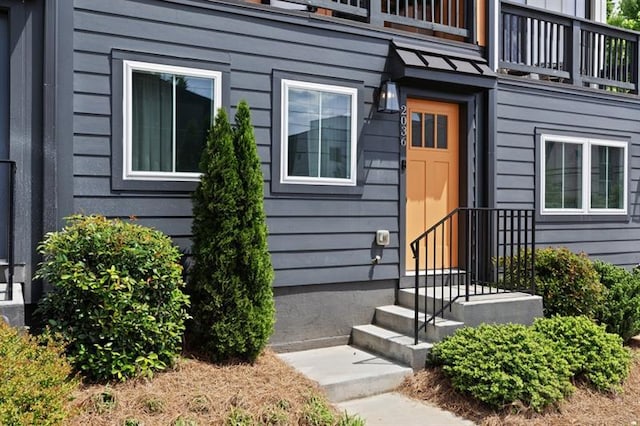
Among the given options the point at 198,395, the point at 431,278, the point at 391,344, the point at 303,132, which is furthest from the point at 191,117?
the point at 431,278

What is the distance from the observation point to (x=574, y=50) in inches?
305

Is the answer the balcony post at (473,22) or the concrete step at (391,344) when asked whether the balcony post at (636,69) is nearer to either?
the balcony post at (473,22)

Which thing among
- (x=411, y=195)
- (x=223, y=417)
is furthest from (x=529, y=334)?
(x=223, y=417)

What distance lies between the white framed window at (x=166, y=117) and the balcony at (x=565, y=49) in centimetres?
409

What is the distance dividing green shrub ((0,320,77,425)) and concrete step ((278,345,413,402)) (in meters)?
2.12

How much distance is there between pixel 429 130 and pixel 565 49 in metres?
2.91

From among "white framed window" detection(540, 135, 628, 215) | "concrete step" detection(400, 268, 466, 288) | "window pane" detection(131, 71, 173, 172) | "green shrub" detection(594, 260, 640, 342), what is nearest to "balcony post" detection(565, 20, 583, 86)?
"white framed window" detection(540, 135, 628, 215)

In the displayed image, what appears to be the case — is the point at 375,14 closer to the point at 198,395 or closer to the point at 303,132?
the point at 303,132

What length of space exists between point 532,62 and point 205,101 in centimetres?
483

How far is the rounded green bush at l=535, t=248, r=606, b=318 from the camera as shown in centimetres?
607

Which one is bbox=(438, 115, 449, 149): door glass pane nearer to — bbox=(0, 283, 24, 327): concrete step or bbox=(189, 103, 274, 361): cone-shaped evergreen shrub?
bbox=(189, 103, 274, 361): cone-shaped evergreen shrub

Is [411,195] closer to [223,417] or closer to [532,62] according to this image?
[532,62]

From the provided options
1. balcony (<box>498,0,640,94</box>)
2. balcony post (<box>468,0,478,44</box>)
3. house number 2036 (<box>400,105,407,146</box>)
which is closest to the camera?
house number 2036 (<box>400,105,407,146</box>)

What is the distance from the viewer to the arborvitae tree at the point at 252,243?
14.9 ft
